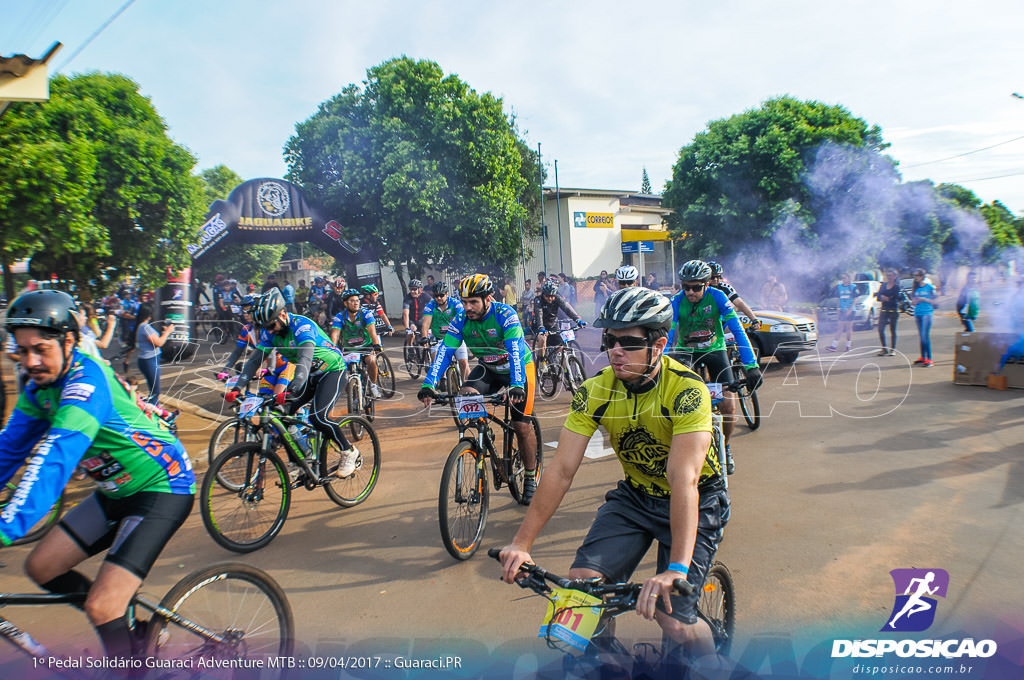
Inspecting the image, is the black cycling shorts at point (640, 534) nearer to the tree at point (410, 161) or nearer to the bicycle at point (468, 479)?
the bicycle at point (468, 479)

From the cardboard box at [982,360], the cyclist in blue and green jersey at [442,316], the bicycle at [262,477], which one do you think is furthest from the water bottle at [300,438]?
the cardboard box at [982,360]

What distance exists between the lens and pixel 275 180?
21.0m

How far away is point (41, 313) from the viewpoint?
2590mm

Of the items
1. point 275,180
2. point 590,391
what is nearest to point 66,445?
point 590,391

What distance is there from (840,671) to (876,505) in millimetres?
2567

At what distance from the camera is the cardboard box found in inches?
356

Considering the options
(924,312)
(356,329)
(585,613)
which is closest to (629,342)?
(585,613)

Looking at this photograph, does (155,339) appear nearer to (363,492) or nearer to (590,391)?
(363,492)

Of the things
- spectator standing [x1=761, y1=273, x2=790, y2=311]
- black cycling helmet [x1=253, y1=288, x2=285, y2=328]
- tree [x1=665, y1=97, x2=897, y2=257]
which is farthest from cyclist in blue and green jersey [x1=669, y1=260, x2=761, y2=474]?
tree [x1=665, y1=97, x2=897, y2=257]

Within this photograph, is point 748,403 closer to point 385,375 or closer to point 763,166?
point 385,375

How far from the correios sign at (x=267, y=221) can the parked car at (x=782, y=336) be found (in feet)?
49.3

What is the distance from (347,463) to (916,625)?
4.51 m

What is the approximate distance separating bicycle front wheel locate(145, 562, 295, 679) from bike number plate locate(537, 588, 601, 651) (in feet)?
4.88

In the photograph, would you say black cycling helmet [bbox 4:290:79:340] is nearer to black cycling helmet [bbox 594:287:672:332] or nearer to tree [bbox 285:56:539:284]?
black cycling helmet [bbox 594:287:672:332]
